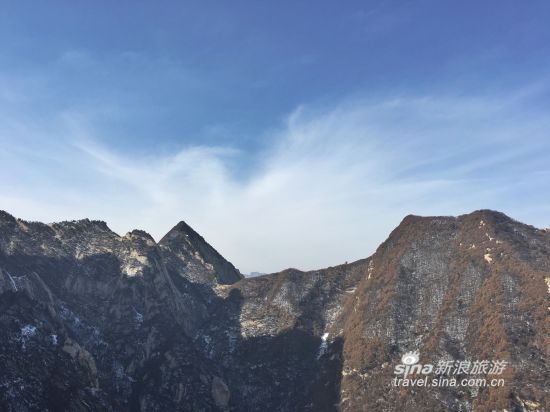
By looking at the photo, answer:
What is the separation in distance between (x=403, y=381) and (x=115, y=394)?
37.8 metres

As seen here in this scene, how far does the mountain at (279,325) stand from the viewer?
51.1m

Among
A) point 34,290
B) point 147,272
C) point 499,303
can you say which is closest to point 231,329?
point 147,272

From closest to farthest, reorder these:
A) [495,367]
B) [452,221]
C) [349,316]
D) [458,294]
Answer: [495,367], [458,294], [349,316], [452,221]

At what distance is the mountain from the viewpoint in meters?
51.1

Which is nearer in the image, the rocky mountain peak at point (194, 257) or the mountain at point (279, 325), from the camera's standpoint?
the mountain at point (279, 325)

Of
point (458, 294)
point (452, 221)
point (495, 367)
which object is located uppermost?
point (452, 221)

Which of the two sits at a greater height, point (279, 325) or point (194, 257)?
point (194, 257)

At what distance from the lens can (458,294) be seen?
68.4 metres

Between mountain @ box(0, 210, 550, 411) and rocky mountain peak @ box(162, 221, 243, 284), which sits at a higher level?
rocky mountain peak @ box(162, 221, 243, 284)

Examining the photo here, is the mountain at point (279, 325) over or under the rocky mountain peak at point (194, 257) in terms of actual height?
under

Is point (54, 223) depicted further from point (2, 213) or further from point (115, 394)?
point (115, 394)

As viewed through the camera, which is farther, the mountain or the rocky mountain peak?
the rocky mountain peak

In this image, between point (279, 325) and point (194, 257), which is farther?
point (194, 257)

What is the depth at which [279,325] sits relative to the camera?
83.1 m
